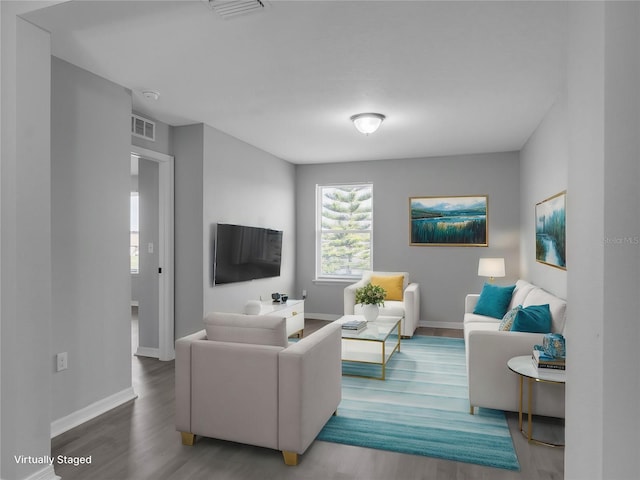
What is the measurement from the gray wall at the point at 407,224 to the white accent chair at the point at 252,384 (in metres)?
3.98

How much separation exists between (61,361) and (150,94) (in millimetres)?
2257

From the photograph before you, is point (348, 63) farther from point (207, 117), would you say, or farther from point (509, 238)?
point (509, 238)

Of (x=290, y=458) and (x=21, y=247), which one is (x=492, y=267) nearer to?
(x=290, y=458)

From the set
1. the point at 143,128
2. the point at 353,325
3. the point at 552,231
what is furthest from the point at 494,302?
the point at 143,128

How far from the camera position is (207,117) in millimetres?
4355

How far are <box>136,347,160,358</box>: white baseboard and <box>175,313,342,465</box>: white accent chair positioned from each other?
2.23 metres

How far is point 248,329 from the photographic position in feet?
8.44

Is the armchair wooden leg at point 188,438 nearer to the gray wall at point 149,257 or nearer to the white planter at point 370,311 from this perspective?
the gray wall at point 149,257

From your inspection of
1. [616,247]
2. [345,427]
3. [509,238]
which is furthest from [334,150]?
[616,247]

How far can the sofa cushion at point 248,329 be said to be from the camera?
2.53 m

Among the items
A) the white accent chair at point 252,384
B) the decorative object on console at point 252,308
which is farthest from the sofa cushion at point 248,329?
the decorative object on console at point 252,308

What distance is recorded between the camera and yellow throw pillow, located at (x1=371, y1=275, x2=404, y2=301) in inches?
235

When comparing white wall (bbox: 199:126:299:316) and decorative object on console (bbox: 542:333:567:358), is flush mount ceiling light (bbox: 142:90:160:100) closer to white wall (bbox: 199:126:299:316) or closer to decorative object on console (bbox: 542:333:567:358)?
white wall (bbox: 199:126:299:316)

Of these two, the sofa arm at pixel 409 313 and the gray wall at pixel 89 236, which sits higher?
the gray wall at pixel 89 236
